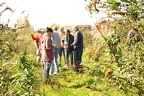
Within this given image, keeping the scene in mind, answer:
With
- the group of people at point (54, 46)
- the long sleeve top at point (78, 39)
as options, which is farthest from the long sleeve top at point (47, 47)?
the long sleeve top at point (78, 39)

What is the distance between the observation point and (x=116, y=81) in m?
4.61

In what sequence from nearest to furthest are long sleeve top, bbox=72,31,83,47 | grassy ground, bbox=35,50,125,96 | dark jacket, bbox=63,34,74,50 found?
grassy ground, bbox=35,50,125,96 → long sleeve top, bbox=72,31,83,47 → dark jacket, bbox=63,34,74,50

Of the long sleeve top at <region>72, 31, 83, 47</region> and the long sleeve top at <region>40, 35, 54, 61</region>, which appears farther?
the long sleeve top at <region>72, 31, 83, 47</region>

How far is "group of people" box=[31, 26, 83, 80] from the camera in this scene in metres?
8.94

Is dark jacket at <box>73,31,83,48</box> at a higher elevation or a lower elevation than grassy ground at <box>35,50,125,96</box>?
higher

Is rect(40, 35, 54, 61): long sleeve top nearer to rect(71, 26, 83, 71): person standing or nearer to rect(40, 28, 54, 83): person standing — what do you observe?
rect(40, 28, 54, 83): person standing

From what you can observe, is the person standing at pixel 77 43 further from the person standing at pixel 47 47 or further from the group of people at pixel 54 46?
the person standing at pixel 47 47

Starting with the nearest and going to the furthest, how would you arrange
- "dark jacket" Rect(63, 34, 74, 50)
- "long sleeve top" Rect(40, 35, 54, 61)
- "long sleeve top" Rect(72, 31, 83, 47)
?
1. "long sleeve top" Rect(40, 35, 54, 61)
2. "long sleeve top" Rect(72, 31, 83, 47)
3. "dark jacket" Rect(63, 34, 74, 50)

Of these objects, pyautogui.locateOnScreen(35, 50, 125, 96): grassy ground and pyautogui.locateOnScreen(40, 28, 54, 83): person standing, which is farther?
pyautogui.locateOnScreen(40, 28, 54, 83): person standing

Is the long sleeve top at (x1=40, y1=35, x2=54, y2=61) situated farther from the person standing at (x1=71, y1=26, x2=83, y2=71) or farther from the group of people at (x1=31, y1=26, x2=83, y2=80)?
the person standing at (x1=71, y1=26, x2=83, y2=71)

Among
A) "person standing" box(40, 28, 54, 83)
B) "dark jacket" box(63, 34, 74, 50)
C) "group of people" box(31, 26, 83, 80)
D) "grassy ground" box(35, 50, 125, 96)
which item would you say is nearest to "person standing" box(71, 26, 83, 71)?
"group of people" box(31, 26, 83, 80)

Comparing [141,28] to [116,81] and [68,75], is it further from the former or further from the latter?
[68,75]

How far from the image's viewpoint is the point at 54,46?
383 inches

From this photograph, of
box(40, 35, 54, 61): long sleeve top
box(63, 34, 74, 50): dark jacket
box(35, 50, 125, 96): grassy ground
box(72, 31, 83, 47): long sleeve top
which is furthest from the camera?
box(63, 34, 74, 50): dark jacket
